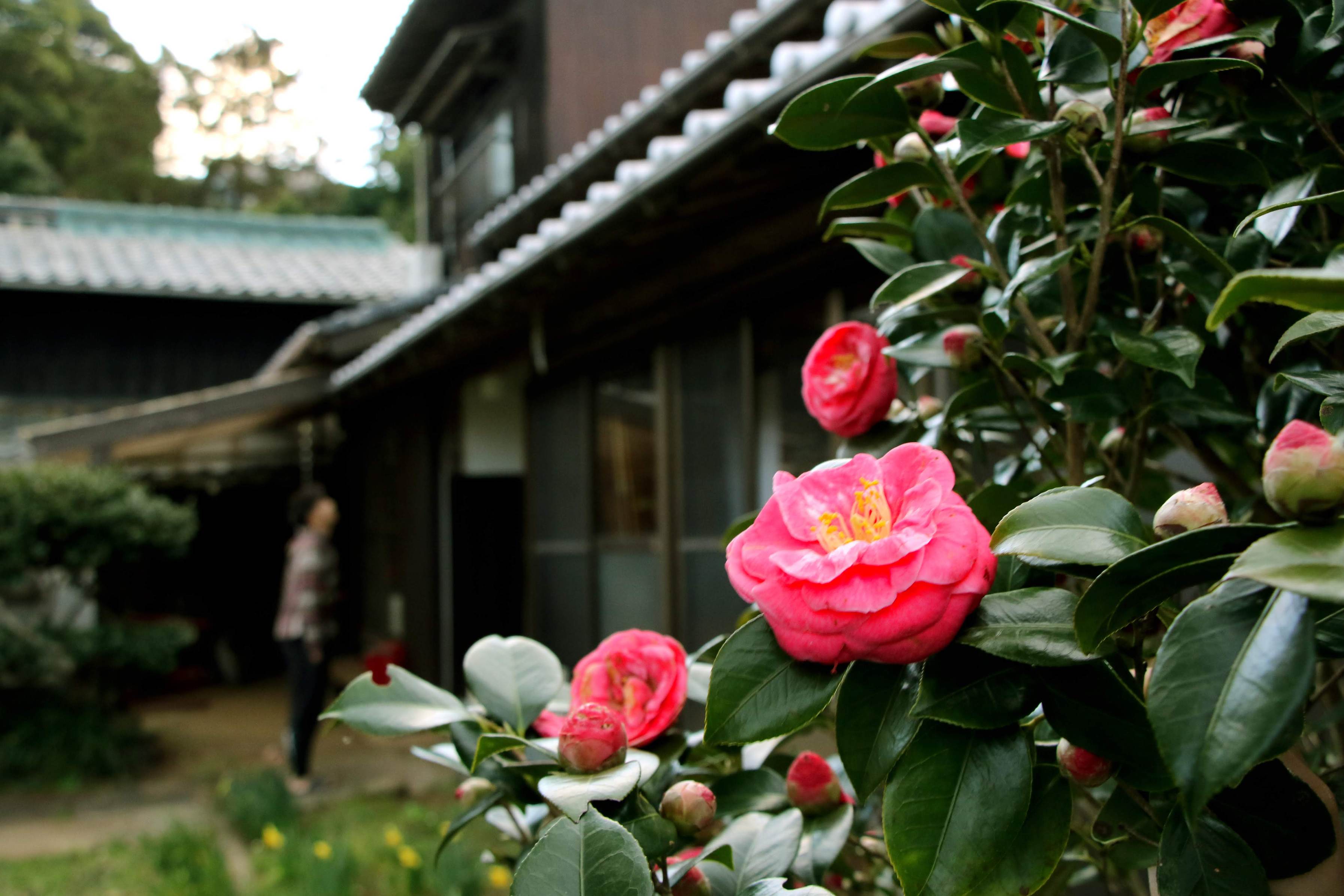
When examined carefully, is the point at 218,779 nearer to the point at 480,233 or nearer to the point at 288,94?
the point at 480,233

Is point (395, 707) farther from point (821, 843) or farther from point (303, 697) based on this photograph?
point (303, 697)

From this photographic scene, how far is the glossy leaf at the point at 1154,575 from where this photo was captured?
0.49 meters

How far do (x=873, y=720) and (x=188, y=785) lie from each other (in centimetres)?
615

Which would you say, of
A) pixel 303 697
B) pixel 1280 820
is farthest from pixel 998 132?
pixel 303 697

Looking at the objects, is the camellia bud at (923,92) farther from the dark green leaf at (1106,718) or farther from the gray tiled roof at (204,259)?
the gray tiled roof at (204,259)

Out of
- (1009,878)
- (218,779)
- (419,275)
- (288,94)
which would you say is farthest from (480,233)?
(288,94)

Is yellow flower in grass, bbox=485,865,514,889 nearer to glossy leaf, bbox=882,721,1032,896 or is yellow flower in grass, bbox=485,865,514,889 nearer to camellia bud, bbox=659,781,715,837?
camellia bud, bbox=659,781,715,837

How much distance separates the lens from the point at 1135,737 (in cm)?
59

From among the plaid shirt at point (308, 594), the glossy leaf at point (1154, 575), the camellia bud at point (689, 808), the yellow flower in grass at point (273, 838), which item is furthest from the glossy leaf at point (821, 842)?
the plaid shirt at point (308, 594)

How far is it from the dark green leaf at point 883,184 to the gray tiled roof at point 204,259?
8555 mm

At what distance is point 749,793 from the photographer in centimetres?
95

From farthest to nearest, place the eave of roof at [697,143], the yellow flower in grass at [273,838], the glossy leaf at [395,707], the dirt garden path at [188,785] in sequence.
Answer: the dirt garden path at [188,785], the yellow flower in grass at [273,838], the eave of roof at [697,143], the glossy leaf at [395,707]

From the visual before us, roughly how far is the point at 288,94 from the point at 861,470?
25857 mm

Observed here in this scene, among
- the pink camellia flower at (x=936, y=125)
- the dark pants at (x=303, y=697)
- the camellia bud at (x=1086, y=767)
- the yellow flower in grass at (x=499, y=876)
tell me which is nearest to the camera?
the camellia bud at (x=1086, y=767)
